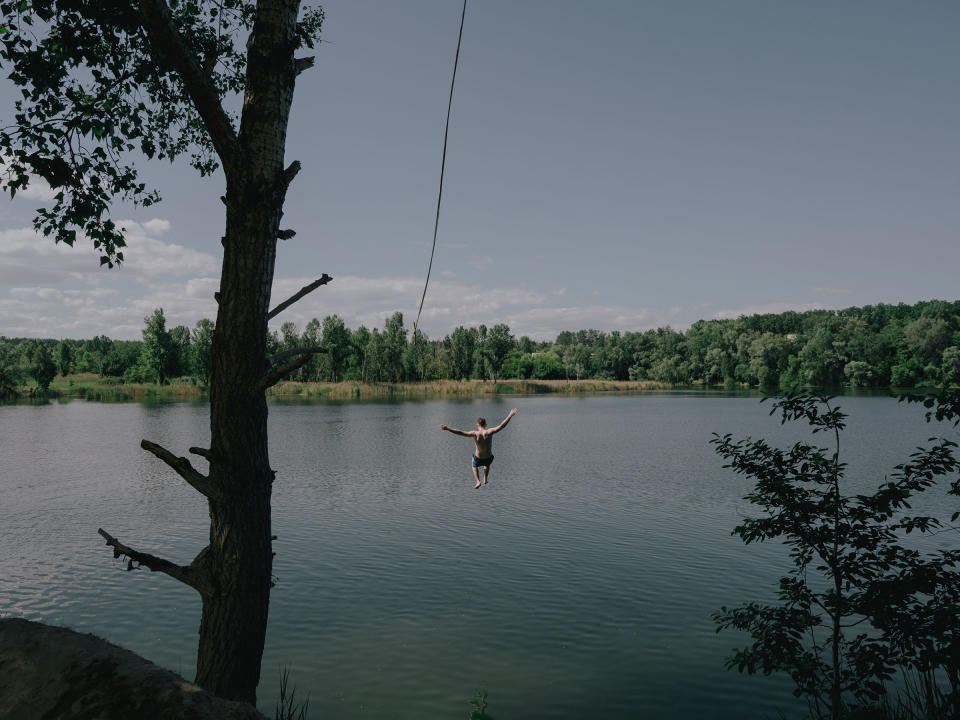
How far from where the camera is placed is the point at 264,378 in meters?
4.64

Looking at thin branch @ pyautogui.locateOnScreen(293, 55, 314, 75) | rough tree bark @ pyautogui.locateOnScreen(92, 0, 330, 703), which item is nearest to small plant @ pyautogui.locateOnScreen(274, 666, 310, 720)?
rough tree bark @ pyautogui.locateOnScreen(92, 0, 330, 703)

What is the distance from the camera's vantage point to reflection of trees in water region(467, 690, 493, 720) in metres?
7.73

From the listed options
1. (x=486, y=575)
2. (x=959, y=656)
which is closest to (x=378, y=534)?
(x=486, y=575)

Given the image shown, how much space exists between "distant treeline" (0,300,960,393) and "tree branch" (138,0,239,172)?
79.6 metres

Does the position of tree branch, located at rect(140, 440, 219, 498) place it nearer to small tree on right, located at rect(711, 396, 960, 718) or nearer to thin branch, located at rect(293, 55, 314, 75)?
thin branch, located at rect(293, 55, 314, 75)

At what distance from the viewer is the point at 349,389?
83312mm

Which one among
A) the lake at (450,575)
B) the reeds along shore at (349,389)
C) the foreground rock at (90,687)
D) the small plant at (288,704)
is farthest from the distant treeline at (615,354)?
→ the foreground rock at (90,687)

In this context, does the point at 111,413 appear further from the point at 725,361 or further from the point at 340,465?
the point at 725,361

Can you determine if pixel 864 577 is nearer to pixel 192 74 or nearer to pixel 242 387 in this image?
pixel 242 387

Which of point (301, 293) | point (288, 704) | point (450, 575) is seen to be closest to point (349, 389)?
point (450, 575)

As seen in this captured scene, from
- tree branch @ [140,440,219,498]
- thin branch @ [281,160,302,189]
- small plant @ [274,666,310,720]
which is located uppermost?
thin branch @ [281,160,302,189]

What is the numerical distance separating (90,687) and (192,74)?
154 inches

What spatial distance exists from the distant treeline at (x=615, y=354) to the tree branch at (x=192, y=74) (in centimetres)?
7961

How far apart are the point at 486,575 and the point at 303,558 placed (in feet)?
14.6
